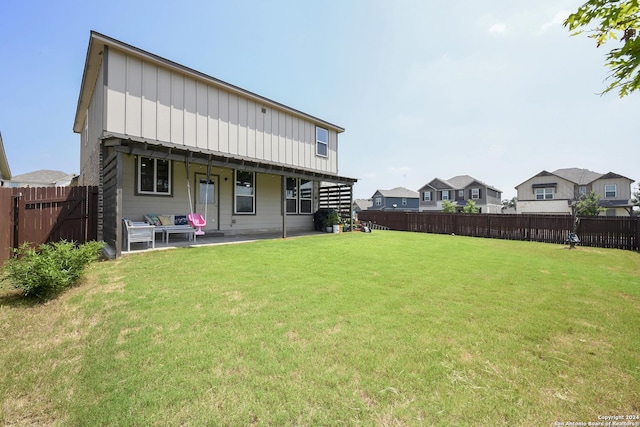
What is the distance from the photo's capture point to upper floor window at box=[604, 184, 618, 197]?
2839cm

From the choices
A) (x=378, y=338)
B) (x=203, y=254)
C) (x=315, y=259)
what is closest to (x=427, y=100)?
(x=315, y=259)

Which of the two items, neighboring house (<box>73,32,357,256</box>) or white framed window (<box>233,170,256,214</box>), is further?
white framed window (<box>233,170,256,214</box>)

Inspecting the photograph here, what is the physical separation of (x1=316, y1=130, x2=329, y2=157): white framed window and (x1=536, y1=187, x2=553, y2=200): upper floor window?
31.5 meters

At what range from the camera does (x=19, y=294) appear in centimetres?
383

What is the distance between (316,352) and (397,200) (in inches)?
1756

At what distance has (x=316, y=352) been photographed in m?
2.42

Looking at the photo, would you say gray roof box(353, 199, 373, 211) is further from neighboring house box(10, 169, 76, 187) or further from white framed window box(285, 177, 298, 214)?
neighboring house box(10, 169, 76, 187)

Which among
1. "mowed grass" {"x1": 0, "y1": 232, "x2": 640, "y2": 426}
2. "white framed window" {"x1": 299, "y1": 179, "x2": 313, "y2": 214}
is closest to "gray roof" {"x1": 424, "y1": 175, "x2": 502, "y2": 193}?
"white framed window" {"x1": 299, "y1": 179, "x2": 313, "y2": 214}

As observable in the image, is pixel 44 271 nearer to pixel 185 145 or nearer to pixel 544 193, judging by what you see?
pixel 185 145

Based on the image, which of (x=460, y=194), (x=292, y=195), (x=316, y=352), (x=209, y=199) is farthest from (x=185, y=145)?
(x=460, y=194)

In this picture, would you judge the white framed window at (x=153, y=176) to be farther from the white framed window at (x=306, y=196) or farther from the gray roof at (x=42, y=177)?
the gray roof at (x=42, y=177)

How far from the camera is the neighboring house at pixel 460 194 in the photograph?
36459mm

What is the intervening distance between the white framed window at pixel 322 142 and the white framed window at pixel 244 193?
168 inches

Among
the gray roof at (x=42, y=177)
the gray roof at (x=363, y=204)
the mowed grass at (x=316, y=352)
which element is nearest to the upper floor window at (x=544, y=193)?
the gray roof at (x=363, y=204)
